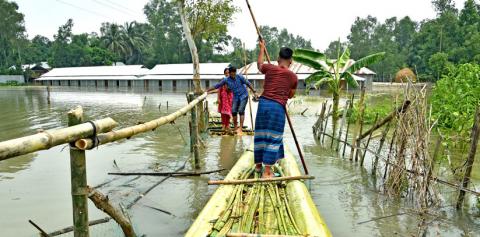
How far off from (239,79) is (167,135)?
357 centimetres

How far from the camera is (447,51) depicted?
3525cm

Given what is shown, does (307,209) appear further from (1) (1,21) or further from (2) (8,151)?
(1) (1,21)

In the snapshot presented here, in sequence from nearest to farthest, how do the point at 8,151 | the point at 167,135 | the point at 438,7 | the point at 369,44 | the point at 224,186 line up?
the point at 8,151
the point at 224,186
the point at 167,135
the point at 438,7
the point at 369,44

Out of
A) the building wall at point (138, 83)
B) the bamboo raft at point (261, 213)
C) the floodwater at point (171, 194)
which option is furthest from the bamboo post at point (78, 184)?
the building wall at point (138, 83)

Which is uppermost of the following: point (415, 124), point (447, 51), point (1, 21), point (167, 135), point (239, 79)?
point (1, 21)

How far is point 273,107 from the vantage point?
459cm

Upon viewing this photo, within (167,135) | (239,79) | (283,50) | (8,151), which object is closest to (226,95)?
(239,79)

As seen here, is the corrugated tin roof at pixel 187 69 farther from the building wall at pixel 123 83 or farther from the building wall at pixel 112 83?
the building wall at pixel 112 83

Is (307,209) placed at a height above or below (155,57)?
below

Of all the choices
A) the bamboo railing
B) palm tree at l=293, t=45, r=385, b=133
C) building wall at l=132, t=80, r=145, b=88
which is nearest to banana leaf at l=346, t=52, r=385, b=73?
palm tree at l=293, t=45, r=385, b=133

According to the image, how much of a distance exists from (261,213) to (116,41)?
55.8m

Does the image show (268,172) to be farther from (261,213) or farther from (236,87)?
(236,87)

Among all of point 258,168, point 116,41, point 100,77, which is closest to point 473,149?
point 258,168

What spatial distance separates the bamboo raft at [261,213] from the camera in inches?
120
